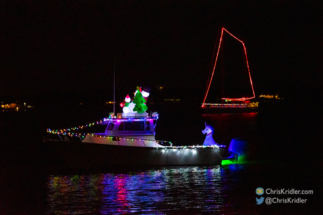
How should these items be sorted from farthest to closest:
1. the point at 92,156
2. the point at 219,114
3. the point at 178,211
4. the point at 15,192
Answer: the point at 219,114 < the point at 92,156 < the point at 15,192 < the point at 178,211

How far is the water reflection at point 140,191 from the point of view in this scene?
968 cm

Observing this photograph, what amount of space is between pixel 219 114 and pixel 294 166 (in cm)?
3225

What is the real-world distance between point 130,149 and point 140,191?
121 inches

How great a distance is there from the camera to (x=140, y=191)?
11219mm

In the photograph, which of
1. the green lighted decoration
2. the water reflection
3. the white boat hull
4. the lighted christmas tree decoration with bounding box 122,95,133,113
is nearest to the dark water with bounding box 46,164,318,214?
the water reflection

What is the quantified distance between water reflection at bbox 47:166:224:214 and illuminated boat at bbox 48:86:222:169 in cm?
41

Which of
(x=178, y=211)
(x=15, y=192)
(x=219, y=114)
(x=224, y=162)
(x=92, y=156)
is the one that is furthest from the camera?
(x=219, y=114)

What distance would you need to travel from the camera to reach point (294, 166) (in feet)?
51.1

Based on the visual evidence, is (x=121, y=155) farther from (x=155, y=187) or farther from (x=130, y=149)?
(x=155, y=187)

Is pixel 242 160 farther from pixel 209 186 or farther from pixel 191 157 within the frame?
pixel 209 186

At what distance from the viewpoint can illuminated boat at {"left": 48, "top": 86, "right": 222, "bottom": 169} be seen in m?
14.0

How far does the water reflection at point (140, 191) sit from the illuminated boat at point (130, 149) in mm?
414

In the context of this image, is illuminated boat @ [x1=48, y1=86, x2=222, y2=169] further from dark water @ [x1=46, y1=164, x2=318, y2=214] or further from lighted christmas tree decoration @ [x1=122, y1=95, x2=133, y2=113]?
dark water @ [x1=46, y1=164, x2=318, y2=214]

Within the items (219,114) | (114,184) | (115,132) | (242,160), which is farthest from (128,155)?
(219,114)
